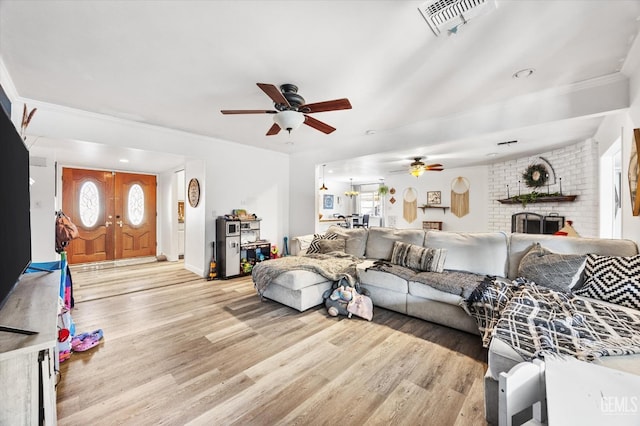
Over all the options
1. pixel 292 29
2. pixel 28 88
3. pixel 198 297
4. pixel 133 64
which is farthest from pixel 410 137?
pixel 28 88

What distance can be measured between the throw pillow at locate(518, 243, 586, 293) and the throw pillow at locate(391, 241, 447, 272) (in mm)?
787

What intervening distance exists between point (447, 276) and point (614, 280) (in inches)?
48.5

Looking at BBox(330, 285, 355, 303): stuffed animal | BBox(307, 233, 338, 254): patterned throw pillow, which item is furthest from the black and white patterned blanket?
BBox(307, 233, 338, 254): patterned throw pillow

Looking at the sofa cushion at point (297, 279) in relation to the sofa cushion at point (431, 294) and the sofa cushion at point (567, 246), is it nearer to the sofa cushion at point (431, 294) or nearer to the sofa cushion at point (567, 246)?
the sofa cushion at point (431, 294)

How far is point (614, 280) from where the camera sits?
206 cm

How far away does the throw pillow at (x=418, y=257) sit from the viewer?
10.3ft

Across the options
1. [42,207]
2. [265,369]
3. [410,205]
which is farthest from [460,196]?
[42,207]

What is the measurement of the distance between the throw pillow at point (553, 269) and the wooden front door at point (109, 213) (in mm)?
7308

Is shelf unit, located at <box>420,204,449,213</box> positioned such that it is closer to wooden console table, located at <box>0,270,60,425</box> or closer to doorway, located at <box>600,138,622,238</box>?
doorway, located at <box>600,138,622,238</box>

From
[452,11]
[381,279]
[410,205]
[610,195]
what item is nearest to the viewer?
[452,11]

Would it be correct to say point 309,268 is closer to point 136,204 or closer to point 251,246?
point 251,246

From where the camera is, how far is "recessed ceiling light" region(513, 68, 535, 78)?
2.39 m

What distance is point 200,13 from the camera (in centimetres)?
169

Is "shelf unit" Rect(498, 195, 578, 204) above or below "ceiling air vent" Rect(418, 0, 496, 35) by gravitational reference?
below
